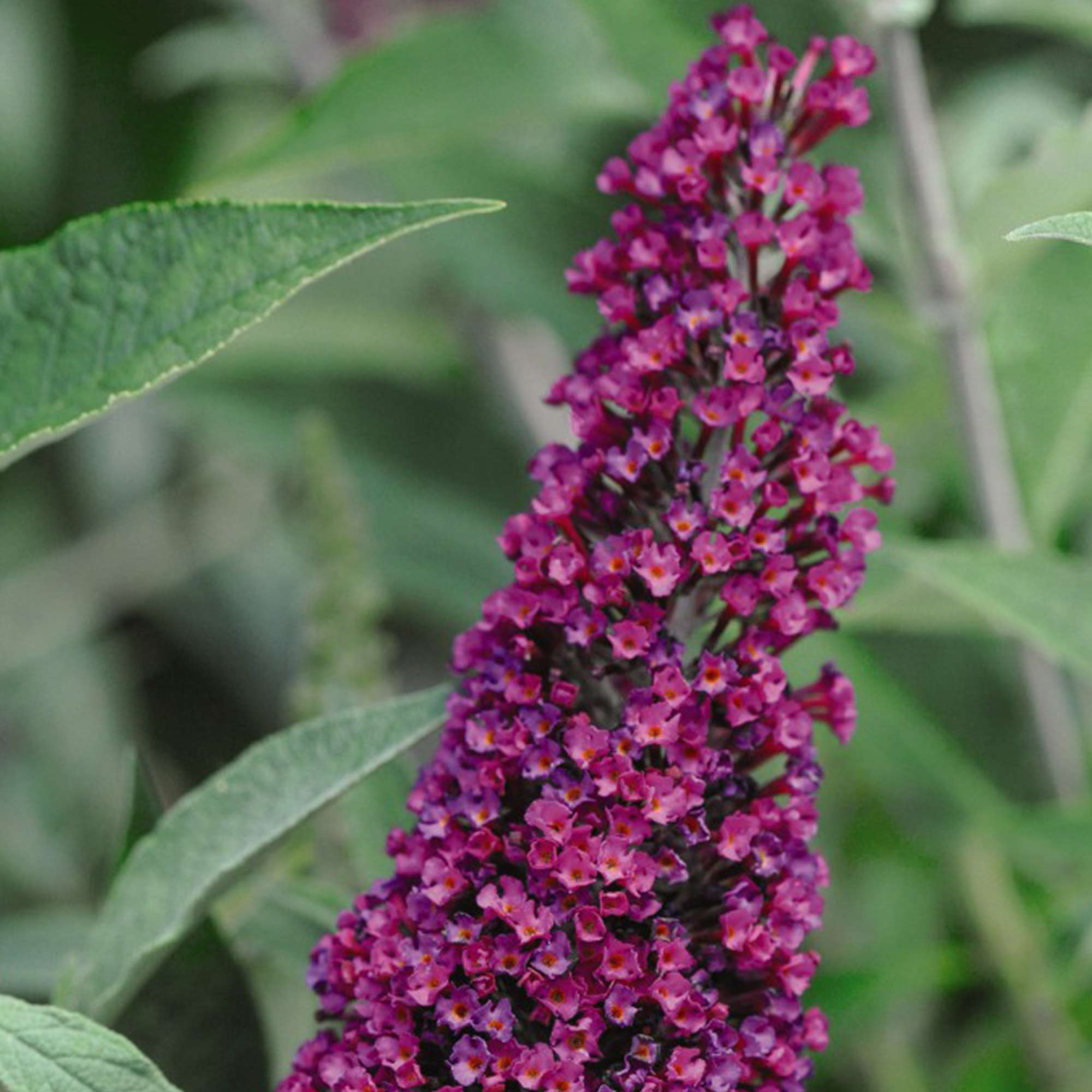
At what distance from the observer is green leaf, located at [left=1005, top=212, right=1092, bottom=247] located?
51 cm

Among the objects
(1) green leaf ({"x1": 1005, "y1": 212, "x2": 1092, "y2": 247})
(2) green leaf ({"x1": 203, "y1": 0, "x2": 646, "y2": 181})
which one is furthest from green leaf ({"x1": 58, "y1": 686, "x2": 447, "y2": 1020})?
(2) green leaf ({"x1": 203, "y1": 0, "x2": 646, "y2": 181})

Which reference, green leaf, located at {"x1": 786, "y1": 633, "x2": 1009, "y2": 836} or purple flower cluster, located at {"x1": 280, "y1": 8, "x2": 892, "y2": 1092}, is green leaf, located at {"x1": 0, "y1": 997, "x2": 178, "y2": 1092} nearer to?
purple flower cluster, located at {"x1": 280, "y1": 8, "x2": 892, "y2": 1092}

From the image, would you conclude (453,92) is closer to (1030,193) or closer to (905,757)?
(1030,193)

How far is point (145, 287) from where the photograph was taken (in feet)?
2.01

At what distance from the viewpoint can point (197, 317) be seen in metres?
0.59

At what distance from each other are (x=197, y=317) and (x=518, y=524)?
0.13 m

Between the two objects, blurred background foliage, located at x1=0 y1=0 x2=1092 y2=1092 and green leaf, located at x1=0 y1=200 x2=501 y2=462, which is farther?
blurred background foliage, located at x1=0 y1=0 x2=1092 y2=1092

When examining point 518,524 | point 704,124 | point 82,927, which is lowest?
point 82,927

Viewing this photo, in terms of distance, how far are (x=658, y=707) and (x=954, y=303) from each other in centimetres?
51

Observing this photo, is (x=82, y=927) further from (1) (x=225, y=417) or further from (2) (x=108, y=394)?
(1) (x=225, y=417)

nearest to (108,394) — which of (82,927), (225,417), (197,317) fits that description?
(197,317)

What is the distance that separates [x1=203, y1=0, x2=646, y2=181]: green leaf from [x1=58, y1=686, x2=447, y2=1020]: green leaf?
425 mm

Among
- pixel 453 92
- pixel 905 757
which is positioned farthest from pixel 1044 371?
pixel 453 92

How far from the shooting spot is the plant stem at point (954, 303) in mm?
942
